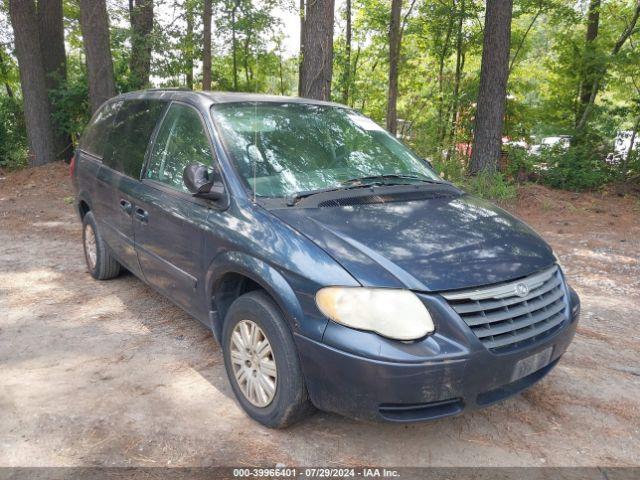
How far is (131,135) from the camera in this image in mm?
4484

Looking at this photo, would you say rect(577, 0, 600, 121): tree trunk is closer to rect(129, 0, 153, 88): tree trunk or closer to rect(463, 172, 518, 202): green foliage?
rect(463, 172, 518, 202): green foliage

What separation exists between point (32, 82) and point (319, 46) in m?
6.89

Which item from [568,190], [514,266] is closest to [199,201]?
[514,266]

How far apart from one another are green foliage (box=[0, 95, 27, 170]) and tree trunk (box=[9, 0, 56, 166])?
890 mm

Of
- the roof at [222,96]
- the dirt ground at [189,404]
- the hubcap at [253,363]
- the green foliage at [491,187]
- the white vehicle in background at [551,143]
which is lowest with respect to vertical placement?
the dirt ground at [189,404]

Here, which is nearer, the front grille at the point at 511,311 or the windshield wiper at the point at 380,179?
the front grille at the point at 511,311

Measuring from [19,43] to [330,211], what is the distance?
428 inches

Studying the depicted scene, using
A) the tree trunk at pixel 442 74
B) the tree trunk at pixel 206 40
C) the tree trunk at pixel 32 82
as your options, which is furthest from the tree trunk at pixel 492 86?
the tree trunk at pixel 32 82

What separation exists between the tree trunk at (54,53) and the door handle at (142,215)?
30.1 ft

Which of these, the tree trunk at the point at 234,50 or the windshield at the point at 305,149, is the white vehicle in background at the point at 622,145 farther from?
the tree trunk at the point at 234,50

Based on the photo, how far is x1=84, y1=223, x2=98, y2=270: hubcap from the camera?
527 cm

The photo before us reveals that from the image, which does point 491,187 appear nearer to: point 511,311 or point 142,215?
point 142,215

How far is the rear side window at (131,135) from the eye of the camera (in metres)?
4.19

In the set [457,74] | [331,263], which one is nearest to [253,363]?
[331,263]
